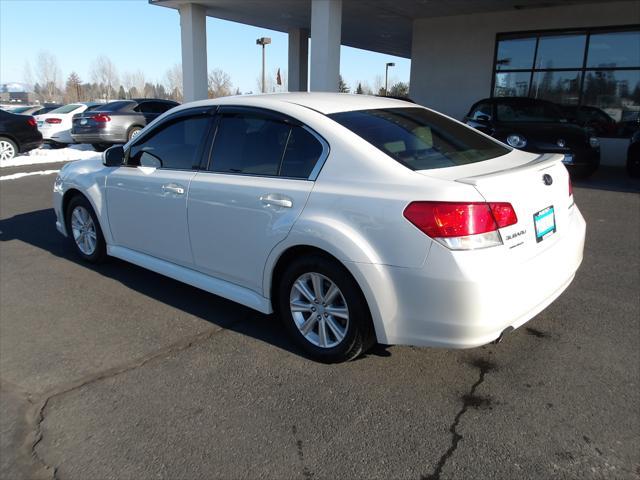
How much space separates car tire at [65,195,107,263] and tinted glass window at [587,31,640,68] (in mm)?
13684

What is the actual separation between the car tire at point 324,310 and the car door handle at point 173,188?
111 centimetres

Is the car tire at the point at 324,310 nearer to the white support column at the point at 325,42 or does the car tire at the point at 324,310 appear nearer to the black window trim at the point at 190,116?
the black window trim at the point at 190,116

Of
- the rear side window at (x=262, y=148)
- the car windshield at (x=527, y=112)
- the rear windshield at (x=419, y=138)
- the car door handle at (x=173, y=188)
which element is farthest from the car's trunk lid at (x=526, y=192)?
the car windshield at (x=527, y=112)

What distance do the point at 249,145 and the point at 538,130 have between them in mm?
8063

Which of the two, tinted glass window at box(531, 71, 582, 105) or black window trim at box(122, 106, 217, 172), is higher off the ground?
tinted glass window at box(531, 71, 582, 105)

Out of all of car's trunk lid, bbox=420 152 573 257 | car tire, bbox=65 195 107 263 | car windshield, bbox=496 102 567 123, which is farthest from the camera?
car windshield, bbox=496 102 567 123

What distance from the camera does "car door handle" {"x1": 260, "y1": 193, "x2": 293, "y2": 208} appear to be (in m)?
3.28

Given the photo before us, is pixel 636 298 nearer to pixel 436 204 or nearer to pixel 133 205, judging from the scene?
pixel 436 204

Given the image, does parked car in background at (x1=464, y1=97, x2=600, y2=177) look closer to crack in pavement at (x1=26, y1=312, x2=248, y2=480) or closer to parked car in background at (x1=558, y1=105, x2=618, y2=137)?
parked car in background at (x1=558, y1=105, x2=618, y2=137)

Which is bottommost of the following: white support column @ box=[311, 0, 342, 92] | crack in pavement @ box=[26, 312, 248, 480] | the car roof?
crack in pavement @ box=[26, 312, 248, 480]

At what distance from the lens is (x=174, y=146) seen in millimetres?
4289

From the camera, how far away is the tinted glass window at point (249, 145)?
139 inches

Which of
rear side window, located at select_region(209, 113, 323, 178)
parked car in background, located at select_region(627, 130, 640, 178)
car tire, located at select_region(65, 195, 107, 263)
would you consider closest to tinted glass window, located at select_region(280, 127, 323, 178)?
rear side window, located at select_region(209, 113, 323, 178)

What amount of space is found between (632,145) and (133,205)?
10.5 meters
